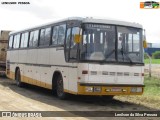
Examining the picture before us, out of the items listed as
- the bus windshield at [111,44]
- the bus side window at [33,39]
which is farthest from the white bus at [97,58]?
the bus side window at [33,39]

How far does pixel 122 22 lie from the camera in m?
14.7

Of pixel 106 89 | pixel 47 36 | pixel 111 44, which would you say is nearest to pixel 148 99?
pixel 106 89

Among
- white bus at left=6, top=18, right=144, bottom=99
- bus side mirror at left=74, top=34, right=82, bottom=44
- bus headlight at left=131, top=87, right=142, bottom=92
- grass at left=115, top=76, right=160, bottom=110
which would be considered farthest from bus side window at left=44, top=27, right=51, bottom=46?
bus headlight at left=131, top=87, right=142, bottom=92

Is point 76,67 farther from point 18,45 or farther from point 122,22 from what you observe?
point 18,45

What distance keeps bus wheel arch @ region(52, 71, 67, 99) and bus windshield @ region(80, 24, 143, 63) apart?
86.7 inches

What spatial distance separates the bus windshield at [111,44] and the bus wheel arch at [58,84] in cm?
220

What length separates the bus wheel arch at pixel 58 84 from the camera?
15.7 m

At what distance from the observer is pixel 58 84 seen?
1606 centimetres

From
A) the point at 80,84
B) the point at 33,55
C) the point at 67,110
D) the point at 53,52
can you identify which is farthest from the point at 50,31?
the point at 67,110

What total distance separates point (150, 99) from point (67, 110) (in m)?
4.47

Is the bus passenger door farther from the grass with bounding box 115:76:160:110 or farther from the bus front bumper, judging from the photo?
the grass with bounding box 115:76:160:110

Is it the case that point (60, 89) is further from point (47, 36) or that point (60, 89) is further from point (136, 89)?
point (136, 89)

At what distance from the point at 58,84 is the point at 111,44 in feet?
9.55

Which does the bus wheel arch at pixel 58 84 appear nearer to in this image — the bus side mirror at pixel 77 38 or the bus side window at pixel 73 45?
the bus side window at pixel 73 45
